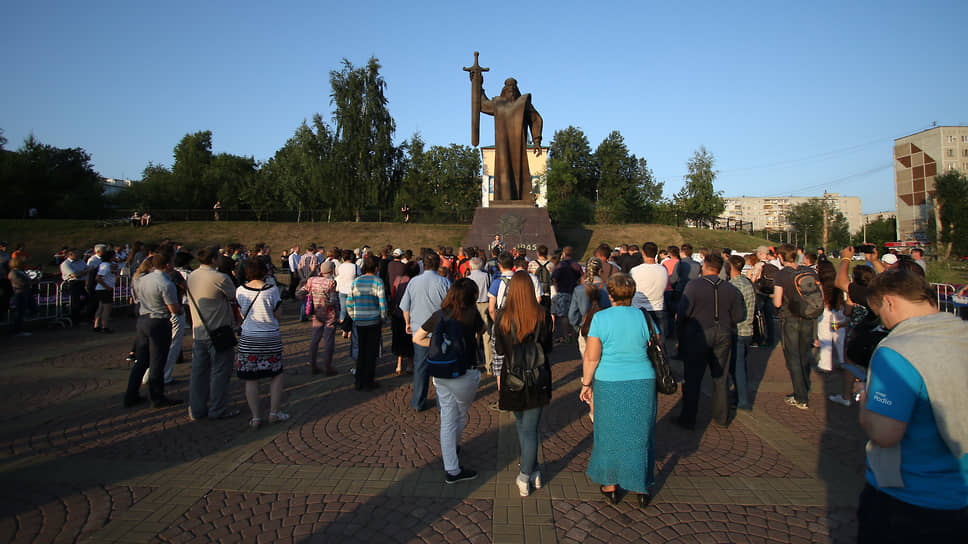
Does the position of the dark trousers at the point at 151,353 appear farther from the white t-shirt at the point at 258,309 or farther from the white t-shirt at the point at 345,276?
the white t-shirt at the point at 345,276

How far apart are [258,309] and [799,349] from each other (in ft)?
19.8

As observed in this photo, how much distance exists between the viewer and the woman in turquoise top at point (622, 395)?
3402mm

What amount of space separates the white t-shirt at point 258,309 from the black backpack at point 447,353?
2085 mm

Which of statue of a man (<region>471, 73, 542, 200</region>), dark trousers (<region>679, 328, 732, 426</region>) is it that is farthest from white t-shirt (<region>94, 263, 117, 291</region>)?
statue of a man (<region>471, 73, 542, 200</region>)

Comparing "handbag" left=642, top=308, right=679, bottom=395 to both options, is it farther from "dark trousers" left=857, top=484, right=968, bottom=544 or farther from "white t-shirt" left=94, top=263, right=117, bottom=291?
"white t-shirt" left=94, top=263, right=117, bottom=291

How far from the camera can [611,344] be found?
3.41 meters

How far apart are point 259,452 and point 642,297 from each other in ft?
15.8

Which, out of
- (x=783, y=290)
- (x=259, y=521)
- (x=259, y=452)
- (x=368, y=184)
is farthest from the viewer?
(x=368, y=184)

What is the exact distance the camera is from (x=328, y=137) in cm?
4197

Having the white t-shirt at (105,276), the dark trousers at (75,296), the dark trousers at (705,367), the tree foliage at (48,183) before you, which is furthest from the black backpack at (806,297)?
the tree foliage at (48,183)

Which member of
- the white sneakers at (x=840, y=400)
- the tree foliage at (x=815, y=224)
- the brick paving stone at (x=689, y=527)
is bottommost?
the brick paving stone at (x=689, y=527)

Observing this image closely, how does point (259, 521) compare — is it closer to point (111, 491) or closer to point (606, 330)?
point (111, 491)

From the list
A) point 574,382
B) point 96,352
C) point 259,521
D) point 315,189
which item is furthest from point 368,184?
point 259,521

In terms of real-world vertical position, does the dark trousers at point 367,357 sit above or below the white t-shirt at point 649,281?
below
